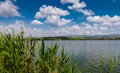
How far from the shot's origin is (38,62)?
9.62 metres

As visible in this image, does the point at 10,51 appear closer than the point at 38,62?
Yes

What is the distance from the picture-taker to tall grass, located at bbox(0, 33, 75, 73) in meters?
8.81

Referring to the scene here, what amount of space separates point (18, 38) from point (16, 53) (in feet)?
2.63

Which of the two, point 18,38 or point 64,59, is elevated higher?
point 18,38

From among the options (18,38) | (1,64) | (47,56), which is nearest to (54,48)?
(47,56)

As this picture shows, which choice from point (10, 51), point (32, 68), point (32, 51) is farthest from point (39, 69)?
point (10, 51)

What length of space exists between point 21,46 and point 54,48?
1.61 metres

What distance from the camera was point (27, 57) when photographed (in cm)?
906

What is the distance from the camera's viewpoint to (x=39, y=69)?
943 cm

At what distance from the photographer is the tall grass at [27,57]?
8.81 m

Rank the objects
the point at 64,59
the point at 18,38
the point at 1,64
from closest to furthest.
→ the point at 1,64
the point at 18,38
the point at 64,59

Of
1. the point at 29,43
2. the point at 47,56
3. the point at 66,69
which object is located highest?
the point at 29,43

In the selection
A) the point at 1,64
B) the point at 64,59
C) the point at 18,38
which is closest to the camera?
the point at 1,64

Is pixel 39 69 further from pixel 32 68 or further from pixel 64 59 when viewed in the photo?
pixel 64 59
